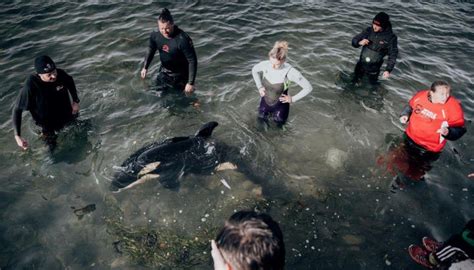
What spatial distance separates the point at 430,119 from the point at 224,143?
14.7ft

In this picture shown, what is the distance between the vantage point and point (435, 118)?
20.9ft

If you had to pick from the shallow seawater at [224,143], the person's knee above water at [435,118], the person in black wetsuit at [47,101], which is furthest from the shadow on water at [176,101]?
the person's knee above water at [435,118]

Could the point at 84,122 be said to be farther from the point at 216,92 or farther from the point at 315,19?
the point at 315,19

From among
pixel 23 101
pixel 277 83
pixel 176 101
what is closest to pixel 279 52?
pixel 277 83

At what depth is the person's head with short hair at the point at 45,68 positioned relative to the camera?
579 cm

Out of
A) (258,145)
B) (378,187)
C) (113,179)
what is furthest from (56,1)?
(378,187)

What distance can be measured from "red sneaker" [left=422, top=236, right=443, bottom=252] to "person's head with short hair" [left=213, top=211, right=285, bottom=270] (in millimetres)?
4431

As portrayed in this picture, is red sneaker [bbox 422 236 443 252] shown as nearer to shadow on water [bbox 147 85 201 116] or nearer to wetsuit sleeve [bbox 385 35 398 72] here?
wetsuit sleeve [bbox 385 35 398 72]

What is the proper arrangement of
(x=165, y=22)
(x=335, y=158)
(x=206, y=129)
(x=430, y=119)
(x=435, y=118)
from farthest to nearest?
(x=335, y=158) < (x=165, y=22) < (x=206, y=129) < (x=430, y=119) < (x=435, y=118)

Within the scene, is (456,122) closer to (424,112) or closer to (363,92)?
(424,112)

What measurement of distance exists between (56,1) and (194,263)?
13184 millimetres

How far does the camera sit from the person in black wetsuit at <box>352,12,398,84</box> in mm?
8453

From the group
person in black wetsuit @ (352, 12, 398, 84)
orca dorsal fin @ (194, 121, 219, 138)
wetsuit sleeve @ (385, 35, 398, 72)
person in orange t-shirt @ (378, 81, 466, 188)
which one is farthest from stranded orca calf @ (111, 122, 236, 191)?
wetsuit sleeve @ (385, 35, 398, 72)

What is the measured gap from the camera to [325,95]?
→ 9359 mm
